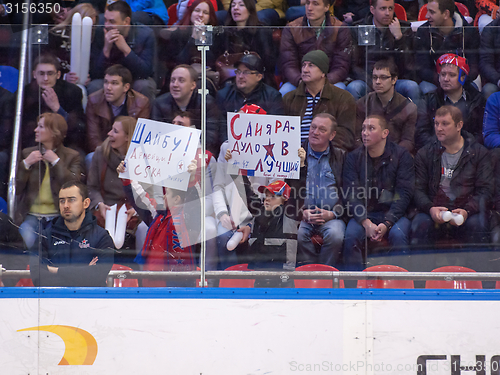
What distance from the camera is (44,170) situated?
2977 millimetres

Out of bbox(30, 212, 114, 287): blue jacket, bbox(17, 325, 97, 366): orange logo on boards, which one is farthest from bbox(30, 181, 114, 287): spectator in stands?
bbox(17, 325, 97, 366): orange logo on boards

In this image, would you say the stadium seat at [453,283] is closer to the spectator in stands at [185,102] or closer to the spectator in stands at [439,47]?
the spectator in stands at [439,47]

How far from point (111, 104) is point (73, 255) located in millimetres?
962

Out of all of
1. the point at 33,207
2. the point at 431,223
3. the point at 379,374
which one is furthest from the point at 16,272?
the point at 431,223

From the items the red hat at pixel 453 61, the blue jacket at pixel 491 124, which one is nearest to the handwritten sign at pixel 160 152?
the red hat at pixel 453 61

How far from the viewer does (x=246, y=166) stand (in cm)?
296

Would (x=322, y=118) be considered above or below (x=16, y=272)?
above

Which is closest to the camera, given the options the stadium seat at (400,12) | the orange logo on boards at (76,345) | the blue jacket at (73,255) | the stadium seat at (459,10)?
the orange logo on boards at (76,345)

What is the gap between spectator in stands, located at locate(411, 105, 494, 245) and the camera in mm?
2951

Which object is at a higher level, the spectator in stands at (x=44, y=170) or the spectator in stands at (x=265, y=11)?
the spectator in stands at (x=265, y=11)

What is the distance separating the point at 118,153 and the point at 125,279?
773 millimetres

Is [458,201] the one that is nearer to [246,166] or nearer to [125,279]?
[246,166]

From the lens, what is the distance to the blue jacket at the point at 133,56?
9.64ft

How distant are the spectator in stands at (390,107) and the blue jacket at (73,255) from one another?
170 cm
